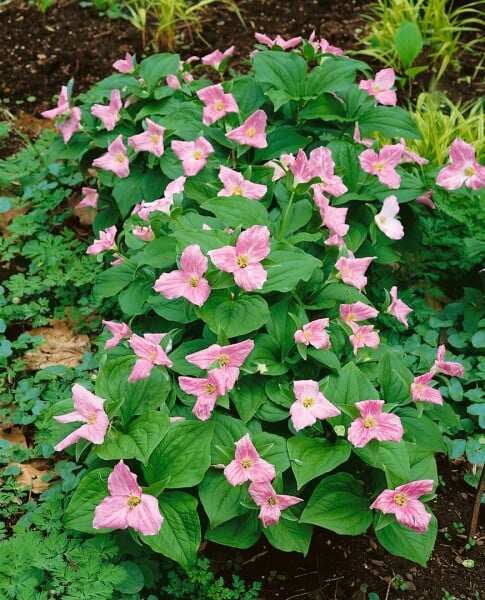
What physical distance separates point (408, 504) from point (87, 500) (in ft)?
2.50

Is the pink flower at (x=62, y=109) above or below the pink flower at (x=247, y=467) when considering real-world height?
above

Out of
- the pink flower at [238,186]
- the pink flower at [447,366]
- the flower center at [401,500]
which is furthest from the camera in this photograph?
the pink flower at [238,186]

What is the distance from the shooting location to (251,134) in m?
2.30

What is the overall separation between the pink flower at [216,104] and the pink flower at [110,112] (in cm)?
42

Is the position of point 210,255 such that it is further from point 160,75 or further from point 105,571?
point 160,75

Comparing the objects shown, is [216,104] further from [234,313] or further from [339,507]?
[339,507]

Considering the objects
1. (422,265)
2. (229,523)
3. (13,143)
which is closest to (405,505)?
(229,523)

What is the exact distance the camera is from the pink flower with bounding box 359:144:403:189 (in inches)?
91.4

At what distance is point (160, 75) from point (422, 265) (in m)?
1.24

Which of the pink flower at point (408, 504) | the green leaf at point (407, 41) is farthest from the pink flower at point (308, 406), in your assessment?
the green leaf at point (407, 41)

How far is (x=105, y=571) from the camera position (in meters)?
1.65

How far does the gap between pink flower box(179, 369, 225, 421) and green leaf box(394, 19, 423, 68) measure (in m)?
2.50

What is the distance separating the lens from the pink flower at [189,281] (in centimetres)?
176

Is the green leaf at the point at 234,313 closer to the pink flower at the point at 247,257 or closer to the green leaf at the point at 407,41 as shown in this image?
the pink flower at the point at 247,257
